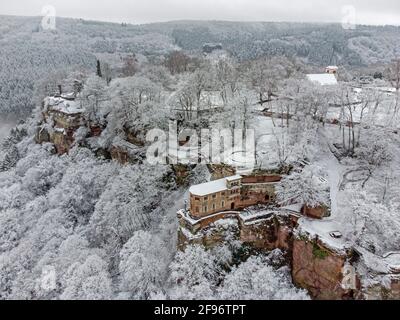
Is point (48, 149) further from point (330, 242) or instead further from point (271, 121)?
point (330, 242)

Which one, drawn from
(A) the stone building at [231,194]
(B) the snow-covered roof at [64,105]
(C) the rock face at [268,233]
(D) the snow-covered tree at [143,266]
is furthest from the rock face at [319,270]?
(B) the snow-covered roof at [64,105]

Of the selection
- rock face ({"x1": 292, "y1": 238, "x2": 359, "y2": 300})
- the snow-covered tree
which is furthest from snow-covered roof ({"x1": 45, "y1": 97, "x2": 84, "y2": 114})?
rock face ({"x1": 292, "y1": 238, "x2": 359, "y2": 300})

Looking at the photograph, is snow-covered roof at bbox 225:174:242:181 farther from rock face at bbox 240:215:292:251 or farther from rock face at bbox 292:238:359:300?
rock face at bbox 292:238:359:300

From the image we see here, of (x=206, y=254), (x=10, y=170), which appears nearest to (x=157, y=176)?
(x=206, y=254)

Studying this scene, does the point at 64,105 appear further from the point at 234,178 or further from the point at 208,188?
the point at 234,178

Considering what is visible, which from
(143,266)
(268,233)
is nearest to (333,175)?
(268,233)

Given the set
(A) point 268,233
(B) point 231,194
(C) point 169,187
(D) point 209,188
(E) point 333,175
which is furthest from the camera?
(C) point 169,187

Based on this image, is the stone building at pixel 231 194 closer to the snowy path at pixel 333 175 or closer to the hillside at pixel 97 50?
the snowy path at pixel 333 175

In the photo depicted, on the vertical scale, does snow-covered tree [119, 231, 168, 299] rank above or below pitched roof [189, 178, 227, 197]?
below
